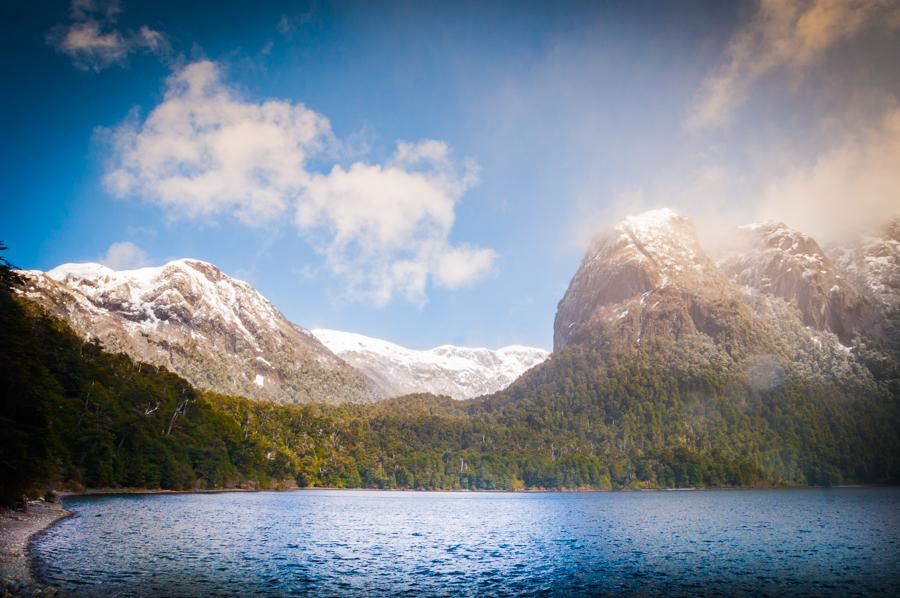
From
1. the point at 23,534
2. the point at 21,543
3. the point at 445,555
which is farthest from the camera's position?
the point at 445,555

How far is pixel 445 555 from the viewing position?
62594mm

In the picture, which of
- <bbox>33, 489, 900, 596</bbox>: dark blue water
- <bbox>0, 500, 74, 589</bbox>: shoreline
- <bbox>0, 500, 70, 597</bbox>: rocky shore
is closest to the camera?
<bbox>0, 500, 70, 597</bbox>: rocky shore

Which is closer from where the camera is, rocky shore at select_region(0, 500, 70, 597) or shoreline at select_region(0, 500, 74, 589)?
rocky shore at select_region(0, 500, 70, 597)

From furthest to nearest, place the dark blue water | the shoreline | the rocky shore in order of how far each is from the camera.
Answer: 1. the dark blue water
2. the shoreline
3. the rocky shore

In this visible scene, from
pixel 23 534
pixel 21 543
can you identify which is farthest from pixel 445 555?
pixel 23 534

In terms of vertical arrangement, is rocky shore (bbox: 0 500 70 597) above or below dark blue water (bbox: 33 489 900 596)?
above

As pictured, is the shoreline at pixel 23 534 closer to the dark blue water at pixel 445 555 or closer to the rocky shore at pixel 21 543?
the rocky shore at pixel 21 543

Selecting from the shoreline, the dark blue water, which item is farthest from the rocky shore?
the dark blue water

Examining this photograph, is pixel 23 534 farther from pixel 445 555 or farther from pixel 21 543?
pixel 445 555

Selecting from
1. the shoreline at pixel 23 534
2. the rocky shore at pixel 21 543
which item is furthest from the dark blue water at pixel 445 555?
the rocky shore at pixel 21 543

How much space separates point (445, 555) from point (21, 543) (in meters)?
39.9

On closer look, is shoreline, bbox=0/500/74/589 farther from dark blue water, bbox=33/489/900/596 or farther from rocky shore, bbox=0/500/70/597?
dark blue water, bbox=33/489/900/596

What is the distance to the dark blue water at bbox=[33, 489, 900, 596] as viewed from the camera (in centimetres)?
4422

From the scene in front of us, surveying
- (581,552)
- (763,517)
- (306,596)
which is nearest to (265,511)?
(581,552)
